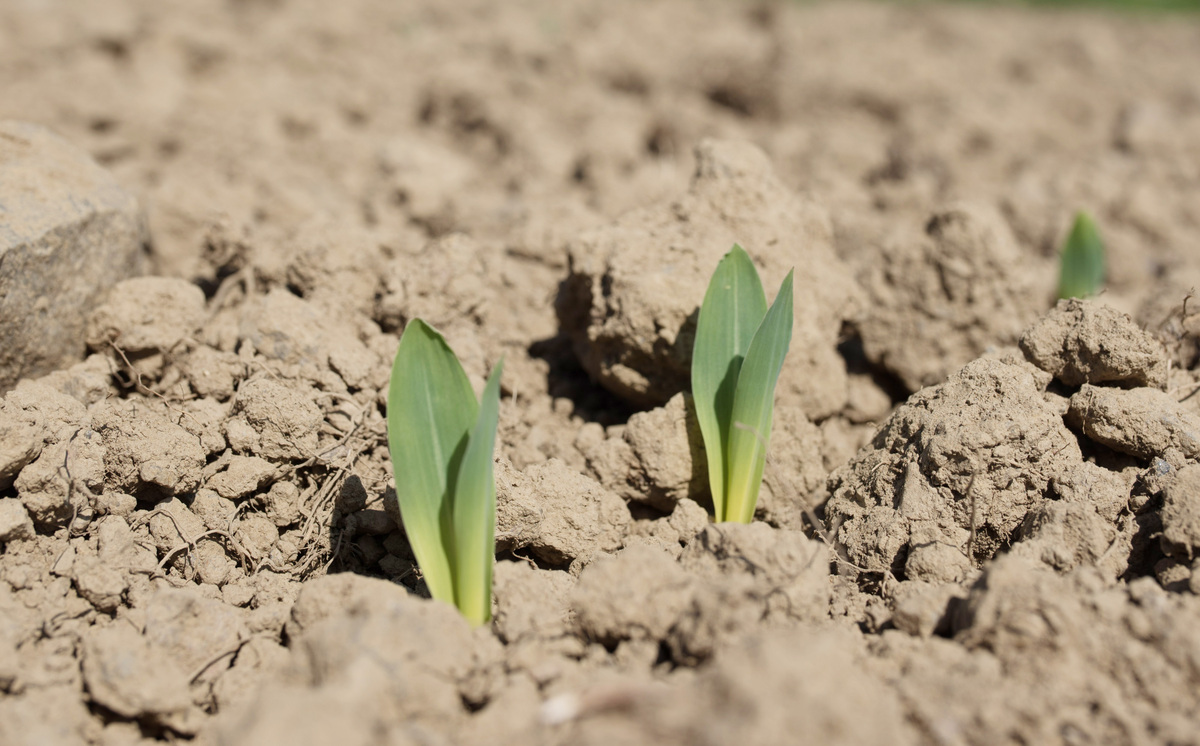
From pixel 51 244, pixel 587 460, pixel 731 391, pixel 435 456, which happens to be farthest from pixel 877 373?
pixel 51 244

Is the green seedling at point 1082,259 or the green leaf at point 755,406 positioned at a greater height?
the green seedling at point 1082,259

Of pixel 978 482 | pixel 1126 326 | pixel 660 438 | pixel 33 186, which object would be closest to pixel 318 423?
pixel 660 438

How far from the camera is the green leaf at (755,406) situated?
1.85 meters

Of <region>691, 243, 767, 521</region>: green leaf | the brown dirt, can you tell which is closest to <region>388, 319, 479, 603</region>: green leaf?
the brown dirt

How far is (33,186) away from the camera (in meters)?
2.21

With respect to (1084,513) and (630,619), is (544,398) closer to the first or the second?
(630,619)

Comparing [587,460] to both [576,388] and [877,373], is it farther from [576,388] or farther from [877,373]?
[877,373]

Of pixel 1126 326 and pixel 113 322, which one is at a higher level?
pixel 1126 326

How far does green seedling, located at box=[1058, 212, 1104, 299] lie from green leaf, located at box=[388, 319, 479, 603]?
240cm

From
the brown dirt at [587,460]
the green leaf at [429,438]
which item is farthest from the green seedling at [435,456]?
the brown dirt at [587,460]

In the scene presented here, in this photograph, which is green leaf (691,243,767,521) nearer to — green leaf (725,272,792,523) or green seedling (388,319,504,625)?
green leaf (725,272,792,523)

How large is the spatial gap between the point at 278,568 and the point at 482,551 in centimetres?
63

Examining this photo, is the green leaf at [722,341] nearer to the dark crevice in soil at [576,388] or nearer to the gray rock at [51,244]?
the dark crevice in soil at [576,388]

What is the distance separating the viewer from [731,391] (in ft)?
6.68
